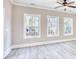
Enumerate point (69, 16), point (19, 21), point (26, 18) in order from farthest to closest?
1. point (69, 16)
2. point (26, 18)
3. point (19, 21)

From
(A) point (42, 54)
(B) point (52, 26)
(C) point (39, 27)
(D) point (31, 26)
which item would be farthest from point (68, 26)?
(A) point (42, 54)

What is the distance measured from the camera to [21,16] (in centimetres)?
674

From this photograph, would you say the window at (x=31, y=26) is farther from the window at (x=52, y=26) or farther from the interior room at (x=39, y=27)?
the window at (x=52, y=26)

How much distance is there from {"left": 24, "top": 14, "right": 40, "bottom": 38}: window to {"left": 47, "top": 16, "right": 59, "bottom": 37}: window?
1.09m

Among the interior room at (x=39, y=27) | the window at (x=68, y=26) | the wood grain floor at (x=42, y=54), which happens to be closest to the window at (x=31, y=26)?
the interior room at (x=39, y=27)

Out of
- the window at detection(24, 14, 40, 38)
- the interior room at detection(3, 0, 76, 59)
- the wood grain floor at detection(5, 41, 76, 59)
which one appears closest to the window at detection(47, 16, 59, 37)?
the interior room at detection(3, 0, 76, 59)

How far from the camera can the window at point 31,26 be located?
7.11m

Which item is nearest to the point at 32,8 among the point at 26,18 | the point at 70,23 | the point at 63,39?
the point at 26,18

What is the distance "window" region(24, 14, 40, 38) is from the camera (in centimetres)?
711

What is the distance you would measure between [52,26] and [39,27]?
1.51 metres

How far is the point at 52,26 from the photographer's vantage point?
859 centimetres

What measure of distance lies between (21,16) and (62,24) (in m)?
4.19

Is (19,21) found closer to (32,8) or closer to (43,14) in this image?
(32,8)

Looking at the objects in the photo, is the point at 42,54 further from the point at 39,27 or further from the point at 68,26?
the point at 68,26
